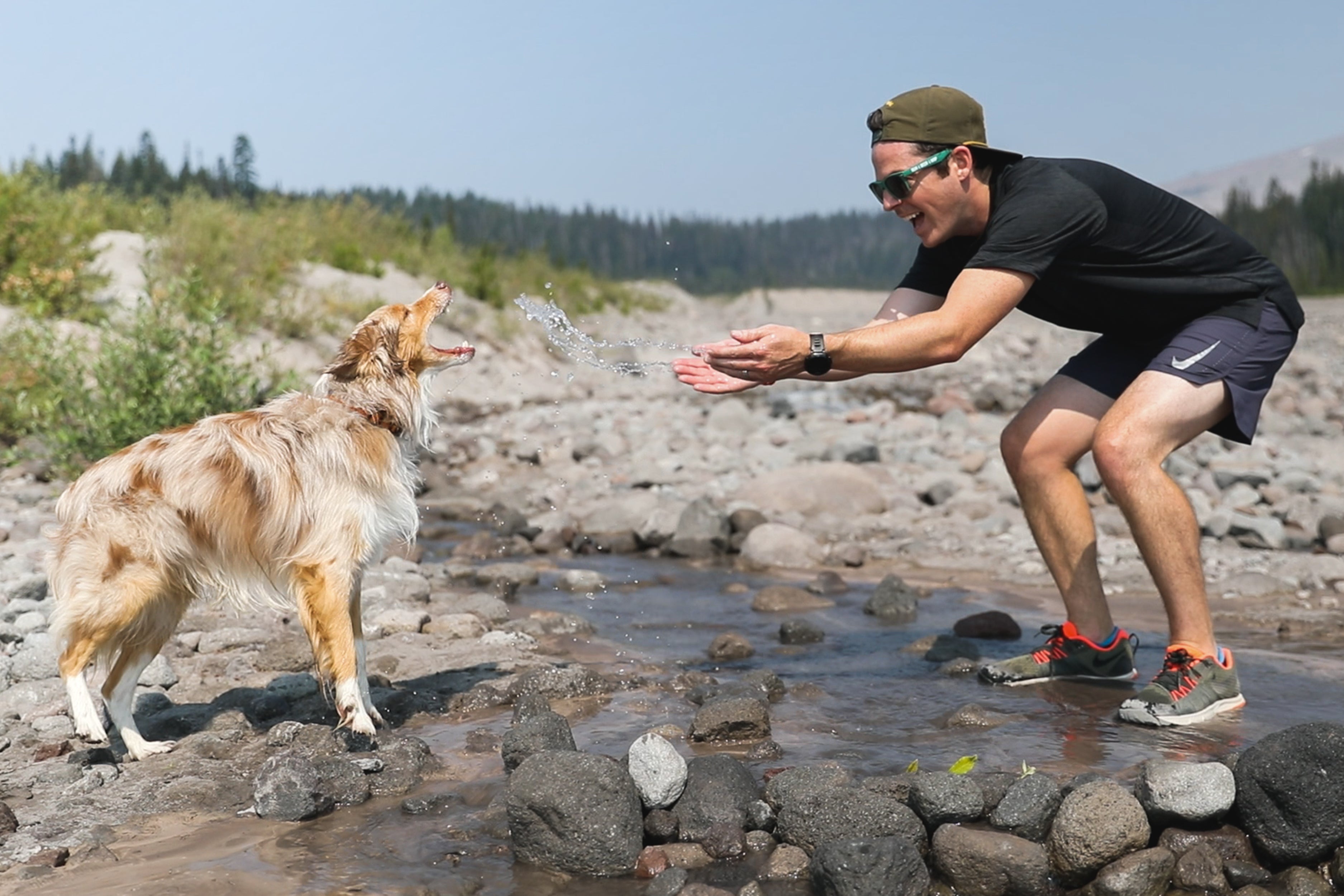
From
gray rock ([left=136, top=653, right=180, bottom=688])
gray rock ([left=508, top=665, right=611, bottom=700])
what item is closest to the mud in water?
gray rock ([left=508, top=665, right=611, bottom=700])

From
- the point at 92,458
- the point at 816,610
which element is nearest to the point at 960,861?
the point at 816,610

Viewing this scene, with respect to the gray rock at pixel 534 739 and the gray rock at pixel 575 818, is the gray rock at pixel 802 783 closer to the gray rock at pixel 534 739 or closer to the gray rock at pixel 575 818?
the gray rock at pixel 575 818

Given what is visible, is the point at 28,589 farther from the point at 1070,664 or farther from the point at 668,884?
the point at 1070,664

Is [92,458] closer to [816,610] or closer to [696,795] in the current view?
[816,610]

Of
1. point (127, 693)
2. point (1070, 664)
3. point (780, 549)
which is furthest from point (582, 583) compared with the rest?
point (127, 693)

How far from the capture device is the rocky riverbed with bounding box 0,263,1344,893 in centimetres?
459

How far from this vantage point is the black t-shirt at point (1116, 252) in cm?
467

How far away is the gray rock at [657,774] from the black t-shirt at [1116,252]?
2327 mm

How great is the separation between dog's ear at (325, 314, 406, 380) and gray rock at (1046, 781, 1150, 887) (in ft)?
11.9

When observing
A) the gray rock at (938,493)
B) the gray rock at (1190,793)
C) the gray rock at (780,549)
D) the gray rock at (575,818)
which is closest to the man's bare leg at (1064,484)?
the gray rock at (1190,793)

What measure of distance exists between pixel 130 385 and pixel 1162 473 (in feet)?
28.1

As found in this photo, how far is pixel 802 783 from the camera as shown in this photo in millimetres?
4059

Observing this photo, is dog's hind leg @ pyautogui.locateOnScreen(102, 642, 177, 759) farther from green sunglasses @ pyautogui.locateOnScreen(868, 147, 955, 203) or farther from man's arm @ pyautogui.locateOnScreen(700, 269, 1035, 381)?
green sunglasses @ pyautogui.locateOnScreen(868, 147, 955, 203)

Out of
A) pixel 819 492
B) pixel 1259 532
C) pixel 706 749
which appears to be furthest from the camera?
pixel 819 492
